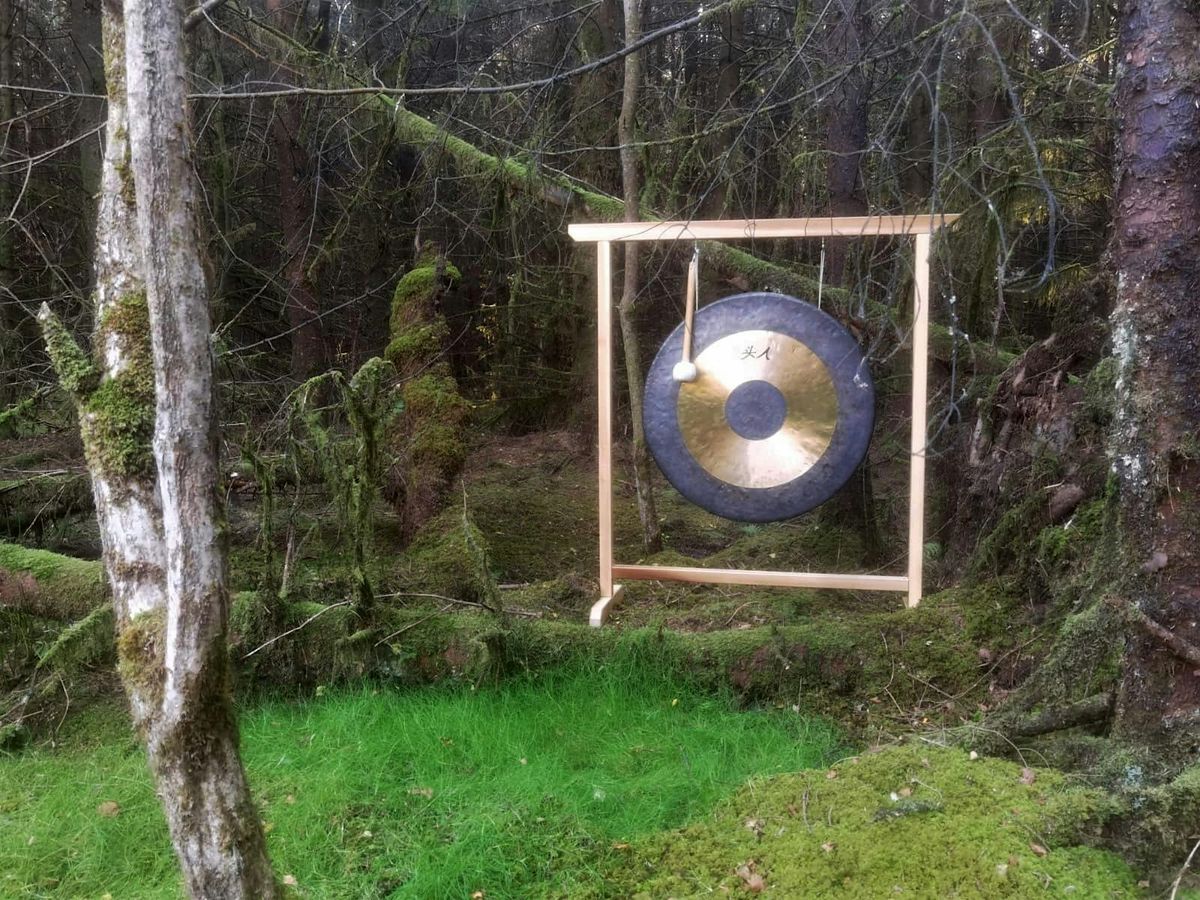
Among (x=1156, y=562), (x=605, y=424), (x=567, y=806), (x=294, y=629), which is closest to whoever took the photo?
(x=1156, y=562)

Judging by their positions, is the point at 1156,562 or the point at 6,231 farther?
the point at 6,231

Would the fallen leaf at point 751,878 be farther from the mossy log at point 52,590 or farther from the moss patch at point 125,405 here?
the mossy log at point 52,590

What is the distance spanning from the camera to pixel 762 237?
14.8ft

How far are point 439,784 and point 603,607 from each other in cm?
155

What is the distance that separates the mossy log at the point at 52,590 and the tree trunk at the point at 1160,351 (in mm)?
3964

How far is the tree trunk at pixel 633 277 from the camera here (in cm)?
517

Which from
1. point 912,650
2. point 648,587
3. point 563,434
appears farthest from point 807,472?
point 563,434

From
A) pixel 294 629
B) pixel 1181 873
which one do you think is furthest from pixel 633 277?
pixel 1181 873

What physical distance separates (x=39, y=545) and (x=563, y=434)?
210 inches

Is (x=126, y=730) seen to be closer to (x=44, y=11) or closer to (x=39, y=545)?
(x=39, y=545)

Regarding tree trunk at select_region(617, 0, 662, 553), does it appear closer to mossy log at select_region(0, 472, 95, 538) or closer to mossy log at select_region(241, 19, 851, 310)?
mossy log at select_region(241, 19, 851, 310)

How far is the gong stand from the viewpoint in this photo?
4.00m

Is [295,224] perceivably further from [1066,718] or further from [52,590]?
[1066,718]

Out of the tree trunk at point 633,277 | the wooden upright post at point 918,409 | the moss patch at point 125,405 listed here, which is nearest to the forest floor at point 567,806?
the wooden upright post at point 918,409
